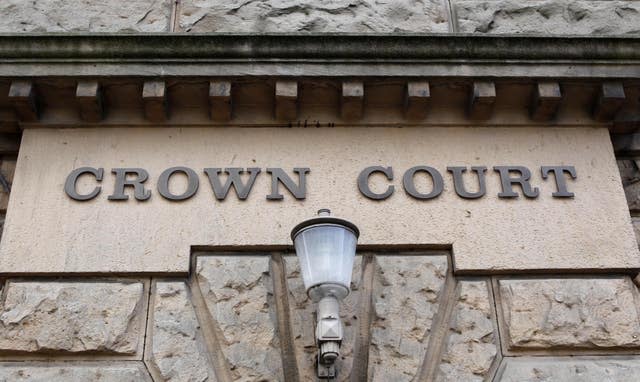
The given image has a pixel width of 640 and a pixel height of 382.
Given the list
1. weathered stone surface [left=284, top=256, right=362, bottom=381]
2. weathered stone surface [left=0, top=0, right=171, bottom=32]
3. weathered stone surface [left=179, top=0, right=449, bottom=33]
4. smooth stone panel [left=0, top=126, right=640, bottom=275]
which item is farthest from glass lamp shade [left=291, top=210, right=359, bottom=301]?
weathered stone surface [left=0, top=0, right=171, bottom=32]

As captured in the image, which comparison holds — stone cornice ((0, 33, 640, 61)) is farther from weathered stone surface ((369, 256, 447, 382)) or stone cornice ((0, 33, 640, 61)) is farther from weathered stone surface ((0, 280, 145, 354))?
weathered stone surface ((0, 280, 145, 354))

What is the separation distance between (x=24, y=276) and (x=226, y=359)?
50.2 inches

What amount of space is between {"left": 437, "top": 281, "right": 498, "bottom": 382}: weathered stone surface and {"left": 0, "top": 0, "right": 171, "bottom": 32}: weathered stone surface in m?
2.79

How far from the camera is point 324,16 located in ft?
17.2

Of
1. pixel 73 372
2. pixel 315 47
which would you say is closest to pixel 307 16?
pixel 315 47

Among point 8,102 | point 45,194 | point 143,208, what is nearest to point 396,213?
point 143,208

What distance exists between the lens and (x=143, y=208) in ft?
14.7

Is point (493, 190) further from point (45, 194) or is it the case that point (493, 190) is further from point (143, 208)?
point (45, 194)

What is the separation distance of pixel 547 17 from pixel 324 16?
161cm

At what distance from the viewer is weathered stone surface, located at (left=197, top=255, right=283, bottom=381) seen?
403 cm

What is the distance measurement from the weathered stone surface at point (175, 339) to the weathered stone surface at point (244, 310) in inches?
5.0

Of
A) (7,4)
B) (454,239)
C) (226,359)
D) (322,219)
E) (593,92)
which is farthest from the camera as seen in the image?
(7,4)

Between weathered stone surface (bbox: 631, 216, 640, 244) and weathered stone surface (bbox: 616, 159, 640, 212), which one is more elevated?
weathered stone surface (bbox: 616, 159, 640, 212)

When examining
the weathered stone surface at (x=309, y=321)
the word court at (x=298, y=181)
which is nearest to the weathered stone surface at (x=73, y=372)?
the weathered stone surface at (x=309, y=321)
